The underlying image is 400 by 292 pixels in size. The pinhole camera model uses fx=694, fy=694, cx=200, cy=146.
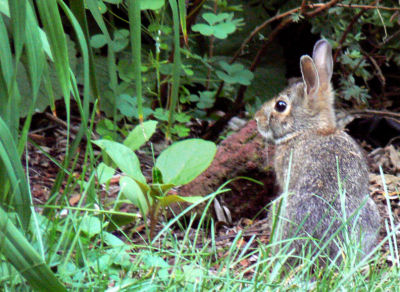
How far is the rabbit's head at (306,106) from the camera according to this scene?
461 centimetres

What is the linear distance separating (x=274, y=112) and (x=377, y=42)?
1.90 m

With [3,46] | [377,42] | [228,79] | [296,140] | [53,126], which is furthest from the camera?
[377,42]

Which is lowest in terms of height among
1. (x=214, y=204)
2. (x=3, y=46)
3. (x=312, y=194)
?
(x=214, y=204)

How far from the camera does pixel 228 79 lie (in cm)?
515

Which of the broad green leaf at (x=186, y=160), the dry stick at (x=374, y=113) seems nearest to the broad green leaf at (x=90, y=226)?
the broad green leaf at (x=186, y=160)

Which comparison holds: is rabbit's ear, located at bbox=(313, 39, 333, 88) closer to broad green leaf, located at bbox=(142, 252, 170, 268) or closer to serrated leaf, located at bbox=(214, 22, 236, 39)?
serrated leaf, located at bbox=(214, 22, 236, 39)

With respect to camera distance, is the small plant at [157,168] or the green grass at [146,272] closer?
the green grass at [146,272]

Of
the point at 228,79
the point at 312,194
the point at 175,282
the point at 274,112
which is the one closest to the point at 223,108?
the point at 228,79

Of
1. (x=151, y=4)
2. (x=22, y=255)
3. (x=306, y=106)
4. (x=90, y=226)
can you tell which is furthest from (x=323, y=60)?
(x=22, y=255)

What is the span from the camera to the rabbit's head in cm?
461

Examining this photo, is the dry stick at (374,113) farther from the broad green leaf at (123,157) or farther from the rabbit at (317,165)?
the broad green leaf at (123,157)

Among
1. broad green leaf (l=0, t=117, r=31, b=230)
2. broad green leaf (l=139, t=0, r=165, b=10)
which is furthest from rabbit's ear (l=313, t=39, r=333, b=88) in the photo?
broad green leaf (l=0, t=117, r=31, b=230)

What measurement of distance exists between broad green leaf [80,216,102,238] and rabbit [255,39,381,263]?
0.83 m

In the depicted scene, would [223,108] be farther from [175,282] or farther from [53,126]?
[175,282]
